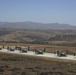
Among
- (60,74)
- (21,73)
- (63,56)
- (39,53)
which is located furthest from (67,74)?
(39,53)

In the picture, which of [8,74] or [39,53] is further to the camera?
[39,53]

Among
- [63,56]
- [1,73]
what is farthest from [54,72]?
[63,56]

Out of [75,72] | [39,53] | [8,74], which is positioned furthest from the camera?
[39,53]

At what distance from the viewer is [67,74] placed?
33844mm

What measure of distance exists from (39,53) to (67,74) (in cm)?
3027

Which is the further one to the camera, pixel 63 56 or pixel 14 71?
pixel 63 56

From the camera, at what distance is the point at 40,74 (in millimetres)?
33625

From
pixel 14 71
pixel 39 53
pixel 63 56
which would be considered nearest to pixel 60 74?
pixel 14 71

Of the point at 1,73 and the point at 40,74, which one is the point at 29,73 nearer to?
the point at 40,74

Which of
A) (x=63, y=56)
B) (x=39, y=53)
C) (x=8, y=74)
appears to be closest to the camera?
(x=8, y=74)

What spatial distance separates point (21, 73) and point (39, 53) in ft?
97.5

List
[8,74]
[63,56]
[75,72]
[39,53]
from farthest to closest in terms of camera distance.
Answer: [39,53]
[63,56]
[75,72]
[8,74]

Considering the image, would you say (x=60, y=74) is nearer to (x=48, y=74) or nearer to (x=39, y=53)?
(x=48, y=74)

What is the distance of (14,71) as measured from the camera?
117ft
